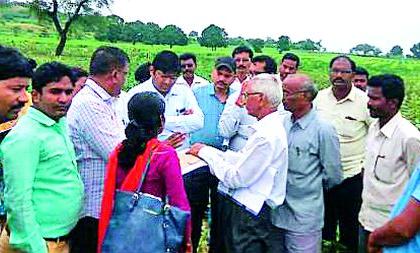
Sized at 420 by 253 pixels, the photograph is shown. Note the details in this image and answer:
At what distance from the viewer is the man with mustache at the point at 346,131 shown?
5.16 meters

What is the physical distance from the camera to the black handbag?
3143 mm

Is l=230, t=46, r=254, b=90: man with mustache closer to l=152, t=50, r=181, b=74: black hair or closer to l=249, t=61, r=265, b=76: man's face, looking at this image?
l=249, t=61, r=265, b=76: man's face

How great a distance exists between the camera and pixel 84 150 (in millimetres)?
3604

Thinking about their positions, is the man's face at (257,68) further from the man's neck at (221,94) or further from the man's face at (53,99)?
the man's face at (53,99)

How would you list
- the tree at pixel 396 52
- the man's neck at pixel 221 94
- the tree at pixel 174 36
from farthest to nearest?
1. the tree at pixel 396 52
2. the tree at pixel 174 36
3. the man's neck at pixel 221 94

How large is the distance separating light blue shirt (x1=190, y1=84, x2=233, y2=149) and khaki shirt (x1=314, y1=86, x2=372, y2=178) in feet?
3.14

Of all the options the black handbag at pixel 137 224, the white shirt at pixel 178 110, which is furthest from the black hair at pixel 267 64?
the black handbag at pixel 137 224

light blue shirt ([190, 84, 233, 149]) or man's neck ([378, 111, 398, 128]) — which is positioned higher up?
man's neck ([378, 111, 398, 128])

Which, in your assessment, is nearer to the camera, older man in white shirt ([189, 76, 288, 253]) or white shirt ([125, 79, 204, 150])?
older man in white shirt ([189, 76, 288, 253])

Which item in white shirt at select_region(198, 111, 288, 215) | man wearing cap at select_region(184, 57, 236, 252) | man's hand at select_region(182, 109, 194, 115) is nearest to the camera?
white shirt at select_region(198, 111, 288, 215)

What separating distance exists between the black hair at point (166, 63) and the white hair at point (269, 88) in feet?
2.99

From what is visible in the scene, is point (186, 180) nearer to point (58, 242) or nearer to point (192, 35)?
point (58, 242)

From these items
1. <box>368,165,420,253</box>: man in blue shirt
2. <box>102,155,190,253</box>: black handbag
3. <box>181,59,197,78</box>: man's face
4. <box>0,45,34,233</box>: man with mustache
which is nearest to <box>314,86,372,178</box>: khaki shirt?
<box>181,59,197,78</box>: man's face

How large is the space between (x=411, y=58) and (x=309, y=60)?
1375 cm
